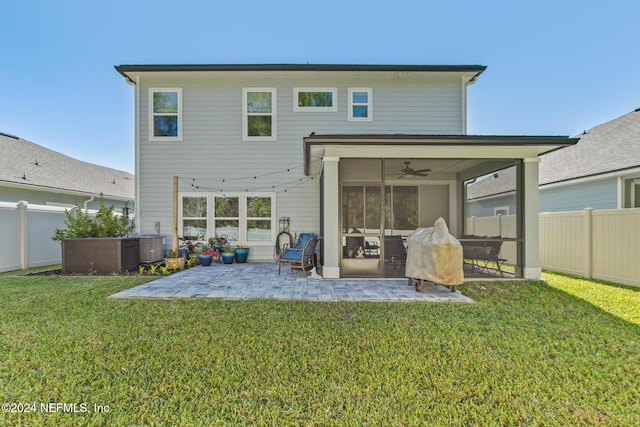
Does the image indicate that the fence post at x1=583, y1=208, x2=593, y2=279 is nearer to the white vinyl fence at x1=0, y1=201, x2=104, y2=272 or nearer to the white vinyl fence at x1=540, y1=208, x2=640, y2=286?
the white vinyl fence at x1=540, y1=208, x2=640, y2=286

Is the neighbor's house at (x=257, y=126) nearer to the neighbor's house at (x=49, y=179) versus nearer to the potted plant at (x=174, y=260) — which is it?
the potted plant at (x=174, y=260)

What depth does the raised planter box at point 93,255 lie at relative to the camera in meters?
6.52

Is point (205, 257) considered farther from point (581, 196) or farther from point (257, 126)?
point (581, 196)

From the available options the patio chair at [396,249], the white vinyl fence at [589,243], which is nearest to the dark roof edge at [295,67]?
the white vinyl fence at [589,243]

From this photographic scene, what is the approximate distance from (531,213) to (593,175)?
14.6 feet

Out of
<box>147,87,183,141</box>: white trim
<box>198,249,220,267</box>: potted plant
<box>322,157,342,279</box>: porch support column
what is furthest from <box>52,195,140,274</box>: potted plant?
<box>322,157,342,279</box>: porch support column

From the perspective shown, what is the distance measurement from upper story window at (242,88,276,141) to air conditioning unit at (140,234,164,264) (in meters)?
3.90

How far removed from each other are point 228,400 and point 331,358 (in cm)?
99

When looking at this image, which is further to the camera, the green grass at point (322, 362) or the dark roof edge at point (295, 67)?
the dark roof edge at point (295, 67)

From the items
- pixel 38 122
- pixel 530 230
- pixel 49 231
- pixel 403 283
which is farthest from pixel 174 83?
pixel 38 122

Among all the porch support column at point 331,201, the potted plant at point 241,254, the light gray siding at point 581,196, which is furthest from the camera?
the potted plant at point 241,254

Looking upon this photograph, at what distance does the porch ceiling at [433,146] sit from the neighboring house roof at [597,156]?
1.58m

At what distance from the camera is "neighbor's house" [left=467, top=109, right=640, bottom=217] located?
7.60m

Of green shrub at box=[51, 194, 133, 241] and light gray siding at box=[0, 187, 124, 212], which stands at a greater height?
light gray siding at box=[0, 187, 124, 212]
